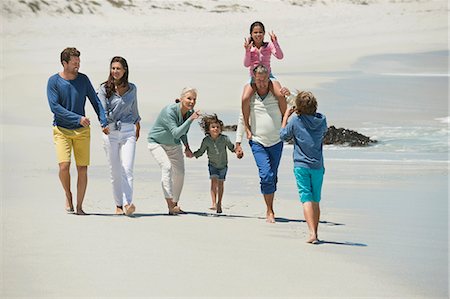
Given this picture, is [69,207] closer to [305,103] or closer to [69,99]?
[69,99]

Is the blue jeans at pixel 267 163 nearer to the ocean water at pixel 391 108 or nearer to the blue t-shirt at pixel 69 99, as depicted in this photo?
the blue t-shirt at pixel 69 99

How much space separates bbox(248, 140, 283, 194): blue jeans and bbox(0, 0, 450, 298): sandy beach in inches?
14.0

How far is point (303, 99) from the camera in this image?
32.1 ft

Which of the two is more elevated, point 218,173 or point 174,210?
point 218,173

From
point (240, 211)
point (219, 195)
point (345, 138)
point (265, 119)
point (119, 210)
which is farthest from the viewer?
point (345, 138)

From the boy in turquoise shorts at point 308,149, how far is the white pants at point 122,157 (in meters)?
1.85

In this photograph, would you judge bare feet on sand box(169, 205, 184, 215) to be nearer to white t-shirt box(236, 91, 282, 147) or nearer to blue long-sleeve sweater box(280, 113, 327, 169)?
white t-shirt box(236, 91, 282, 147)

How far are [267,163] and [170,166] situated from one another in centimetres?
93

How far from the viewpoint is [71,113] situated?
10812 millimetres

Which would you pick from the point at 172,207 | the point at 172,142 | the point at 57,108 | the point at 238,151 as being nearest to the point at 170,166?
the point at 172,142

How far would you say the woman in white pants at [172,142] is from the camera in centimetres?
1116

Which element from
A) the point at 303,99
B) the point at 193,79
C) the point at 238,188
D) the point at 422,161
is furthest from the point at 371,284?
the point at 193,79

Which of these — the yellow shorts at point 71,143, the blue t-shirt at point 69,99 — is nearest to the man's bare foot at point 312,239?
the blue t-shirt at point 69,99

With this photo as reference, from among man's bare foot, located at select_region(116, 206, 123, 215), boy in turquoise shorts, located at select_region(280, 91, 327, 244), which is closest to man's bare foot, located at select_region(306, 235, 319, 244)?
boy in turquoise shorts, located at select_region(280, 91, 327, 244)
